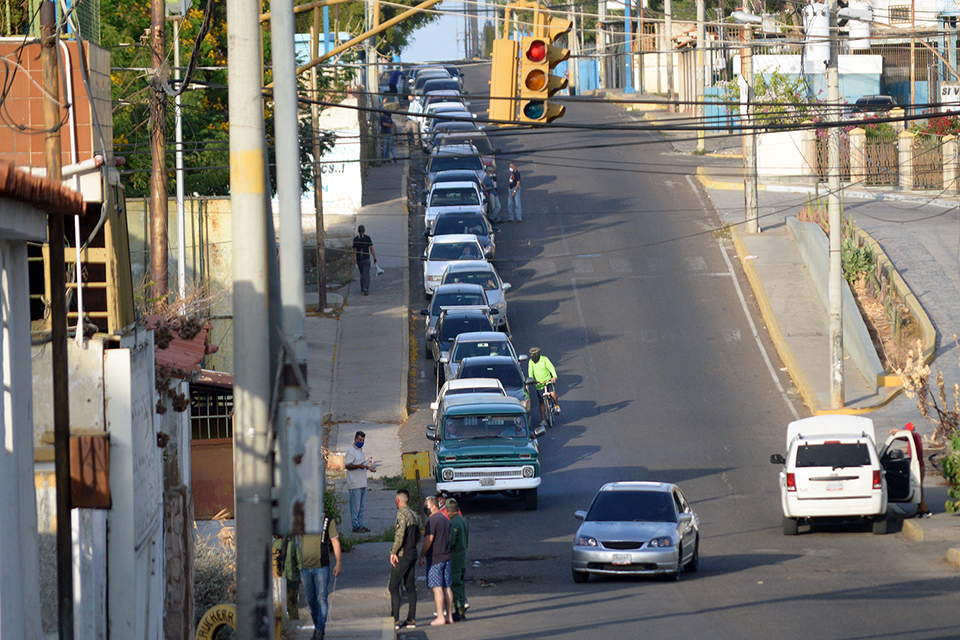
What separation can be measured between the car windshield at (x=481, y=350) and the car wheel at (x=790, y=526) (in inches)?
400

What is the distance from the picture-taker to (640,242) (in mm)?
41812

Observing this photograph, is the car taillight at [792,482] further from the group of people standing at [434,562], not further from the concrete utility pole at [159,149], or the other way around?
the concrete utility pole at [159,149]

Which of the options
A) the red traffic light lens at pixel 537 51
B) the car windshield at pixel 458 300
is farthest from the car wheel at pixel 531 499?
the car windshield at pixel 458 300

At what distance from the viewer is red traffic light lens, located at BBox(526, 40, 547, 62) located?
1431 centimetres

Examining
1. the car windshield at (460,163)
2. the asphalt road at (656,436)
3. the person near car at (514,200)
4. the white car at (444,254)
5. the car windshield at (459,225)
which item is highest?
the car windshield at (460,163)

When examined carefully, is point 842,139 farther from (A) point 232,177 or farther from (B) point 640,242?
(A) point 232,177

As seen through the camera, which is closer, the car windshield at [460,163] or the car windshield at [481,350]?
the car windshield at [481,350]

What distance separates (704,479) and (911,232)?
20428mm

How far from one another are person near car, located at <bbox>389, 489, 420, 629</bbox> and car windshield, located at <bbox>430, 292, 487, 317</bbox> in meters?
17.7

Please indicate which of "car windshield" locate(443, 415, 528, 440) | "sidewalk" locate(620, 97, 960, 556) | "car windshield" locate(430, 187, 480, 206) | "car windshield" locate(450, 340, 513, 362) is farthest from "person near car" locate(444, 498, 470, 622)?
"car windshield" locate(430, 187, 480, 206)

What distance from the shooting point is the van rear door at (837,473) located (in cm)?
1945

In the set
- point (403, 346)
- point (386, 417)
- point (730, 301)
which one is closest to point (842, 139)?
point (730, 301)

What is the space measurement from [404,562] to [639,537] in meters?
4.05

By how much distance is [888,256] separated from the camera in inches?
1473
